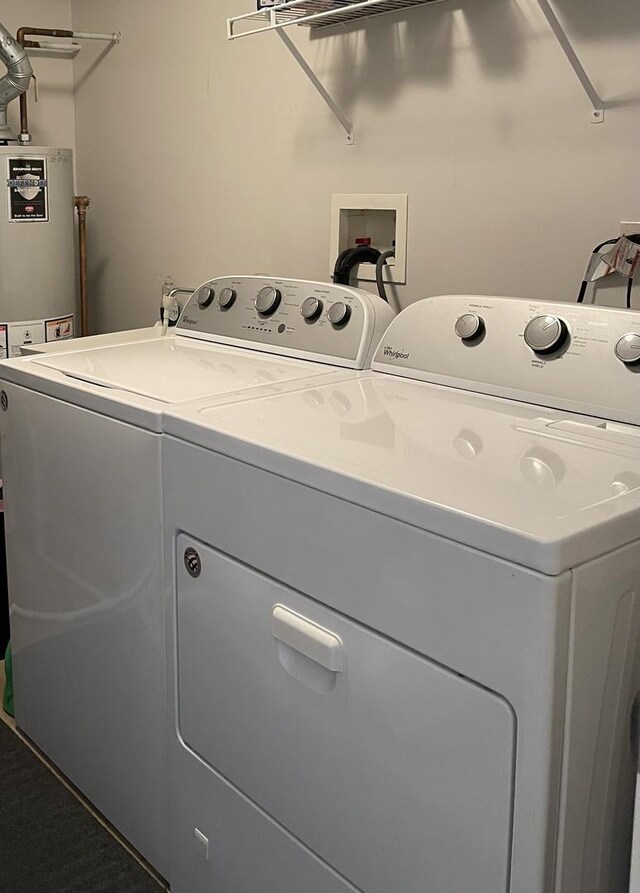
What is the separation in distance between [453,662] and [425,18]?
1394 mm

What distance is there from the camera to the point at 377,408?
1.42 m

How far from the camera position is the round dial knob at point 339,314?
177 cm

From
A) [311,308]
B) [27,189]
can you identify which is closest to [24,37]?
[27,189]

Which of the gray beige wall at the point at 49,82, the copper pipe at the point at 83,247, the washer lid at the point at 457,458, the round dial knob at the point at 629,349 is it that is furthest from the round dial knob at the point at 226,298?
the gray beige wall at the point at 49,82

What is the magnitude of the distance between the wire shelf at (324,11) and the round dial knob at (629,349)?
33.3 inches

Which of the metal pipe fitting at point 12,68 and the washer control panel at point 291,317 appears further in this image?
the metal pipe fitting at point 12,68

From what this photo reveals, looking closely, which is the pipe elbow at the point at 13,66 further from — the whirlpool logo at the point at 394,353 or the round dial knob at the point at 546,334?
the round dial knob at the point at 546,334

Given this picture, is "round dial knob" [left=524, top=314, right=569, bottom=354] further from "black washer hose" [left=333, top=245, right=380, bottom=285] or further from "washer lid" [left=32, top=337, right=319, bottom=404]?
"black washer hose" [left=333, top=245, right=380, bottom=285]

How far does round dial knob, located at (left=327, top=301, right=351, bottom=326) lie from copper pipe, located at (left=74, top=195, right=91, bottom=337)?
1.42 meters

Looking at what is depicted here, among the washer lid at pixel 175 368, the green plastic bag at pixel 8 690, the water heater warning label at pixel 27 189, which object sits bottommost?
the green plastic bag at pixel 8 690

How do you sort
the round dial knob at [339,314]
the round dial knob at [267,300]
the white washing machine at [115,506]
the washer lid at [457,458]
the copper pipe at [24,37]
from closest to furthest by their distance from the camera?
1. the washer lid at [457,458]
2. the white washing machine at [115,506]
3. the round dial knob at [339,314]
4. the round dial knob at [267,300]
5. the copper pipe at [24,37]

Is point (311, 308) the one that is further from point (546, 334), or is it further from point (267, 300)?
point (546, 334)

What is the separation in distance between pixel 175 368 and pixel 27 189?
1093 millimetres

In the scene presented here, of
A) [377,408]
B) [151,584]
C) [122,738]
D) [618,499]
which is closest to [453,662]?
[618,499]
